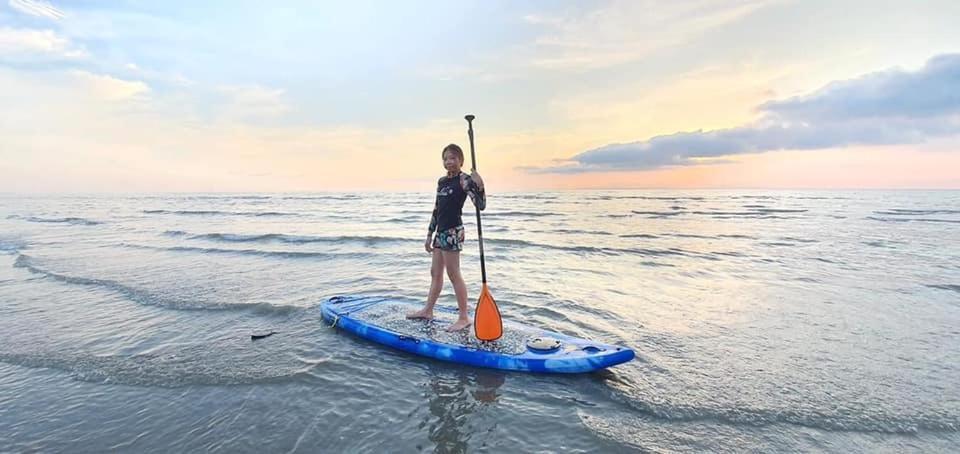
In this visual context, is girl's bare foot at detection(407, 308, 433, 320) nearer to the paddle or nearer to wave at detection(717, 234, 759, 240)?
the paddle

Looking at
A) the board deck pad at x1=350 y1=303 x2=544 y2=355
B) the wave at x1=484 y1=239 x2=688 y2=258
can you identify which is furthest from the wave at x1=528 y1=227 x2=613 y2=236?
the board deck pad at x1=350 y1=303 x2=544 y2=355

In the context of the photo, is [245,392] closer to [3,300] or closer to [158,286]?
[158,286]

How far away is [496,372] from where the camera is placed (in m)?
5.41

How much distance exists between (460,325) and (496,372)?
1223mm

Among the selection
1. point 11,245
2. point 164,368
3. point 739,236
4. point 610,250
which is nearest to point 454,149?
point 164,368

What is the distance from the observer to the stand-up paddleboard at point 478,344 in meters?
5.32

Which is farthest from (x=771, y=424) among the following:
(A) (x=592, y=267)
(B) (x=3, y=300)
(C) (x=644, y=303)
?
(B) (x=3, y=300)

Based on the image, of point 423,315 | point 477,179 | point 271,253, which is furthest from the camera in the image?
point 271,253

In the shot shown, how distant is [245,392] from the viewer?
4898 millimetres

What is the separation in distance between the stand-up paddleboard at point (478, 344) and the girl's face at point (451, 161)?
94.4 inches

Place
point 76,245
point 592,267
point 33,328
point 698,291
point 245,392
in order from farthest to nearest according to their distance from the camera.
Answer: point 76,245 < point 592,267 < point 698,291 < point 33,328 < point 245,392

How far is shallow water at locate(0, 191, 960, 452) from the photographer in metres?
4.11

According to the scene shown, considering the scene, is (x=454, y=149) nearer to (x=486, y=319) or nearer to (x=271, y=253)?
(x=486, y=319)

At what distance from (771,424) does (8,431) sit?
7457 millimetres
